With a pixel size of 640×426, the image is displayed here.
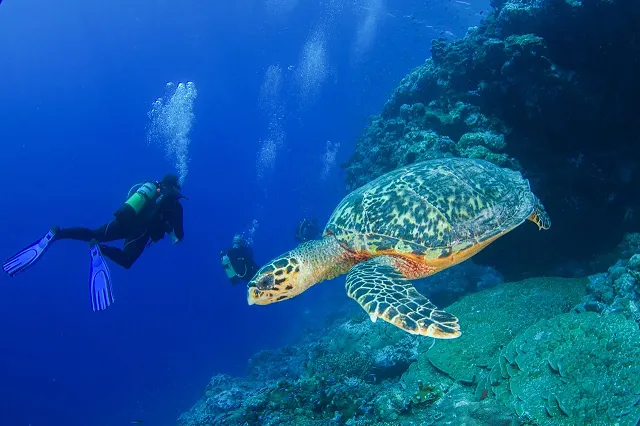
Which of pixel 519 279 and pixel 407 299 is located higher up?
pixel 407 299

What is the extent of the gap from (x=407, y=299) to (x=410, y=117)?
7.36 metres

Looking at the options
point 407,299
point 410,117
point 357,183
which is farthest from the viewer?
point 357,183

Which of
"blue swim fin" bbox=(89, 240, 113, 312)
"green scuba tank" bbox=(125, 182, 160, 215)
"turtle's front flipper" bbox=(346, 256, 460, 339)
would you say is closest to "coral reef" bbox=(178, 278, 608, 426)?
"turtle's front flipper" bbox=(346, 256, 460, 339)

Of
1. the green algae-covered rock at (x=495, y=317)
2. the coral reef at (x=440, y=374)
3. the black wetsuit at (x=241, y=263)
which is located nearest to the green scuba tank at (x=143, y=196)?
the black wetsuit at (x=241, y=263)

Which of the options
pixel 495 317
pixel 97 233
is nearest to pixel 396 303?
pixel 495 317

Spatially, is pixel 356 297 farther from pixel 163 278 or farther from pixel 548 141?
pixel 163 278

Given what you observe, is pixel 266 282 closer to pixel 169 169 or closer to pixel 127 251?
pixel 127 251

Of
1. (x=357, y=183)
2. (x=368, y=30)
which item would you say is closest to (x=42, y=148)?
(x=368, y=30)

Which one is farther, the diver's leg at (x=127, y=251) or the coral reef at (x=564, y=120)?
the diver's leg at (x=127, y=251)

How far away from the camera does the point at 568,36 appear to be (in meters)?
6.32

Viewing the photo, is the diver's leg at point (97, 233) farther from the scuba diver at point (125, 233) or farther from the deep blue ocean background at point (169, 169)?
the deep blue ocean background at point (169, 169)

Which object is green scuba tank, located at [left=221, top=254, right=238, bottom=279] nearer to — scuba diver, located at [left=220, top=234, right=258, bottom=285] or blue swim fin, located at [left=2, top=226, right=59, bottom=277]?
scuba diver, located at [left=220, top=234, right=258, bottom=285]

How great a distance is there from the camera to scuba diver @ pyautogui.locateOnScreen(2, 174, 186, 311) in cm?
622

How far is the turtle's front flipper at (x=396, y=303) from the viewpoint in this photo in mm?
2897
